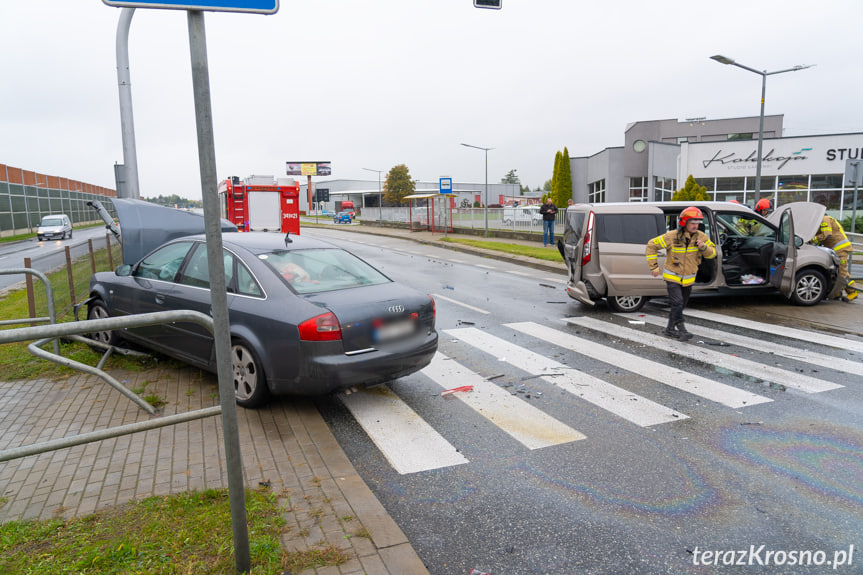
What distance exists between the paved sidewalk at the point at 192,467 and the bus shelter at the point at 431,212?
26853 millimetres

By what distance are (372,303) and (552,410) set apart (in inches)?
77.8

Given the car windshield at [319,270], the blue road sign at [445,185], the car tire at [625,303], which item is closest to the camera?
the car windshield at [319,270]

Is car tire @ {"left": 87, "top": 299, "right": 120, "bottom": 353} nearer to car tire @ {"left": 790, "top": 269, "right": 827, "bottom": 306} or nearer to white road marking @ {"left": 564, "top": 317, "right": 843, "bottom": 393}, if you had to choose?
white road marking @ {"left": 564, "top": 317, "right": 843, "bottom": 393}

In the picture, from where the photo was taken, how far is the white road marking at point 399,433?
14.3 ft

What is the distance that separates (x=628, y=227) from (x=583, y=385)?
458 centimetres

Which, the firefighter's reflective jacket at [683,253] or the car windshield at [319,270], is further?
the firefighter's reflective jacket at [683,253]

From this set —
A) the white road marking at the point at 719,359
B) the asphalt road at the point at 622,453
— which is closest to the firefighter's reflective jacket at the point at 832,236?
the asphalt road at the point at 622,453

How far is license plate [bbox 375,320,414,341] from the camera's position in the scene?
5.16 meters

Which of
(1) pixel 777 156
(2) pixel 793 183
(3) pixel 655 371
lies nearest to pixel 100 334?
(3) pixel 655 371

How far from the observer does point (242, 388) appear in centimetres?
532

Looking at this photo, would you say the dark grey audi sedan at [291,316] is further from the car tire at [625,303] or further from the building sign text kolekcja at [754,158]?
the building sign text kolekcja at [754,158]

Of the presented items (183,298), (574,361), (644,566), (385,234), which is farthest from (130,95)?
(385,234)

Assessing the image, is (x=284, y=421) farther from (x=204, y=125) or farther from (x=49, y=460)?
(x=204, y=125)

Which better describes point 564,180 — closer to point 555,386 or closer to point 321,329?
point 555,386
